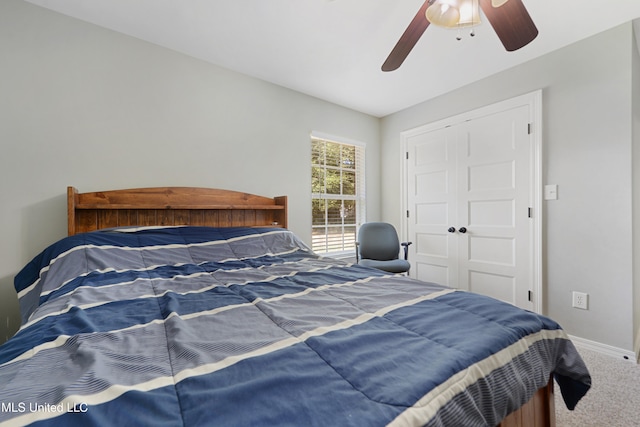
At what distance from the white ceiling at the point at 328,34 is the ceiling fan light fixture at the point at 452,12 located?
0.40 metres

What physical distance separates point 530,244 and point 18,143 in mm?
4078

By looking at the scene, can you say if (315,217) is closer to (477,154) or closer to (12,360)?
(477,154)

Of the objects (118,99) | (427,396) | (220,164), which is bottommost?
(427,396)

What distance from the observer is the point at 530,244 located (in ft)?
8.45

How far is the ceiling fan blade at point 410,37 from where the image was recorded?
60.4 inches

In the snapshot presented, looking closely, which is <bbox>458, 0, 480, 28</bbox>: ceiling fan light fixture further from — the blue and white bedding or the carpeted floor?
the carpeted floor

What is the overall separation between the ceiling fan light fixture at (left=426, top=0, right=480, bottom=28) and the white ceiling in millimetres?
401

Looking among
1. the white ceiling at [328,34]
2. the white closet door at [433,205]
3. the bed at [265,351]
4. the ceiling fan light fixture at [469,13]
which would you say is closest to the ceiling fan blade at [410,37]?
the ceiling fan light fixture at [469,13]

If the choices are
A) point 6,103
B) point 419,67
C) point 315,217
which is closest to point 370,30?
point 419,67

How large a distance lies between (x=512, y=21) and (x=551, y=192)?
1.64m

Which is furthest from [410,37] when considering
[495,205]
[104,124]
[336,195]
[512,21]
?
[104,124]

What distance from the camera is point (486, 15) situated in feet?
4.91

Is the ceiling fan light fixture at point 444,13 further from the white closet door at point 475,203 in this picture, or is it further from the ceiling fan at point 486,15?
the white closet door at point 475,203

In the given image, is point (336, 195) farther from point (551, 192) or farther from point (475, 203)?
point (551, 192)
